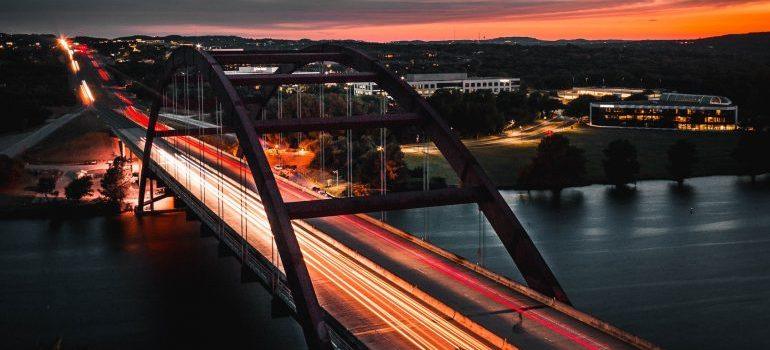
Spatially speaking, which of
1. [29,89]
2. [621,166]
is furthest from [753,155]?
[29,89]

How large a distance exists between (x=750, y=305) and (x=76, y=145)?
3987cm

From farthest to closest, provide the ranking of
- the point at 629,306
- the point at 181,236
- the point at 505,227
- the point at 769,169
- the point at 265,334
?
the point at 769,169, the point at 181,236, the point at 629,306, the point at 265,334, the point at 505,227

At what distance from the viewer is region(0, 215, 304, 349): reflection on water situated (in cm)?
1811

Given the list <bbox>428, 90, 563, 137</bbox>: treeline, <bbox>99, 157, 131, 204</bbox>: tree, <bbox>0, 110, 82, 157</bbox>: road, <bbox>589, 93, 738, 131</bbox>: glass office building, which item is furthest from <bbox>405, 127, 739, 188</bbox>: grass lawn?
<bbox>0, 110, 82, 157</bbox>: road

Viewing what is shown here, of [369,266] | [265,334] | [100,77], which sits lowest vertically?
[265,334]

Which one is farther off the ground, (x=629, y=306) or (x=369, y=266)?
(x=369, y=266)

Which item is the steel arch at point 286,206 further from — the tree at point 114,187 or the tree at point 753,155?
the tree at point 753,155

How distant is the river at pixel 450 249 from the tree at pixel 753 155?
979 cm

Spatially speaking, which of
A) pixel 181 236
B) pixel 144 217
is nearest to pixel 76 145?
pixel 144 217

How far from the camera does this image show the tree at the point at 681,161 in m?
41.5

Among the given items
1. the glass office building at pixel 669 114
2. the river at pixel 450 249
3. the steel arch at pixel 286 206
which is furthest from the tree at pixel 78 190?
the glass office building at pixel 669 114

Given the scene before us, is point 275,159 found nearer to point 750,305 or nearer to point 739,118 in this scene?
point 750,305

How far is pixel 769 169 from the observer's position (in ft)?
147

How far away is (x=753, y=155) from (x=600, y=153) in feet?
28.5
